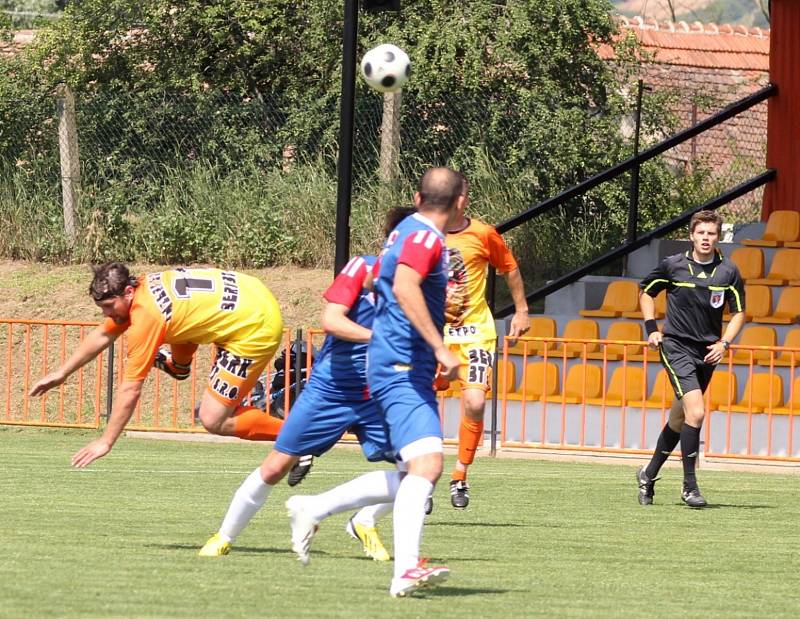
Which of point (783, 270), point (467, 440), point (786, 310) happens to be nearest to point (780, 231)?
point (783, 270)

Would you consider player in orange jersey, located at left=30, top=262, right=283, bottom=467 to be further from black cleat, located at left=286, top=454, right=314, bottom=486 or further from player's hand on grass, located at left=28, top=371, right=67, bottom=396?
black cleat, located at left=286, top=454, right=314, bottom=486

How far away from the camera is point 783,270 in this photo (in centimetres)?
1745

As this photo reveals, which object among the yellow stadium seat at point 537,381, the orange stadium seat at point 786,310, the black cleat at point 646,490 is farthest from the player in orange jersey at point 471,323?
the orange stadium seat at point 786,310

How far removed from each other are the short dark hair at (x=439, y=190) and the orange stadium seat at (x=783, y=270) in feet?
36.5

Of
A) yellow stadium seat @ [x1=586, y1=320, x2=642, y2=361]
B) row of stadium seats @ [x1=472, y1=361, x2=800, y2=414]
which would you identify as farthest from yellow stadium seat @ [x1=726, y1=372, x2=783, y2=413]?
yellow stadium seat @ [x1=586, y1=320, x2=642, y2=361]

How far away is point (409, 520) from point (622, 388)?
9.53 m

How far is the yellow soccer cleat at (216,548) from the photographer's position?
772cm

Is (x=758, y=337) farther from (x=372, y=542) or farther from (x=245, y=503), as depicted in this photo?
(x=245, y=503)

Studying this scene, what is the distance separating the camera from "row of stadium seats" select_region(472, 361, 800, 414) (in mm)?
15164

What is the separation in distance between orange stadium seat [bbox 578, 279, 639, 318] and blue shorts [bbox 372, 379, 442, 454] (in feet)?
37.4

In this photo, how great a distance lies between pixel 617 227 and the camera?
21422 mm

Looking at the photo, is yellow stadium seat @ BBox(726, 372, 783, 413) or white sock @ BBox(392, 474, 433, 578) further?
yellow stadium seat @ BBox(726, 372, 783, 413)

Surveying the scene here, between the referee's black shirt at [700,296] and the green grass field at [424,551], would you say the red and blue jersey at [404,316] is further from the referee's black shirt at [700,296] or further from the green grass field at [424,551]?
the referee's black shirt at [700,296]

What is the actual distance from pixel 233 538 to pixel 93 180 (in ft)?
50.6
